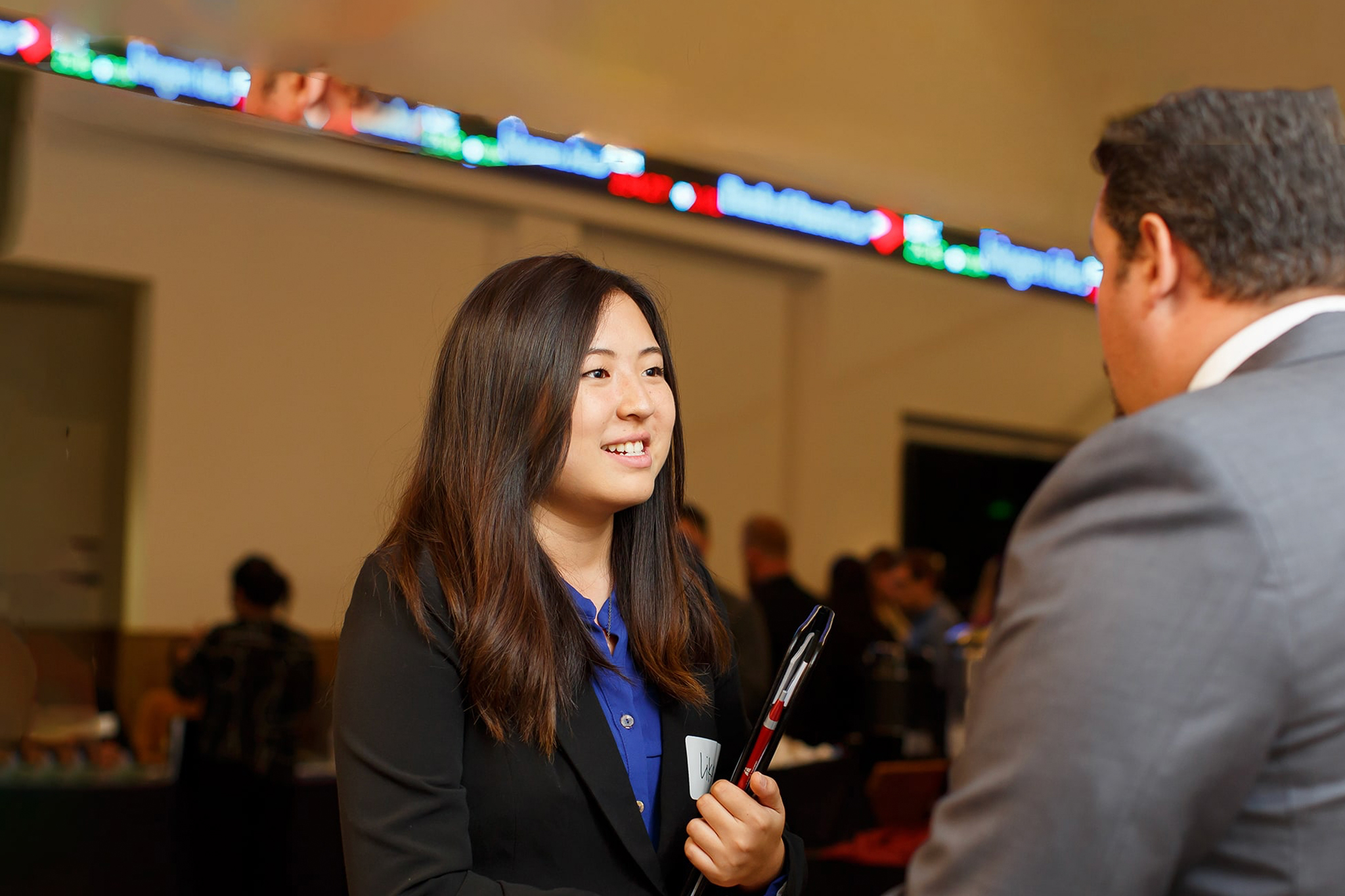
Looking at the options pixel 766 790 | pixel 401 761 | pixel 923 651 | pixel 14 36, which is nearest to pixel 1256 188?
pixel 766 790

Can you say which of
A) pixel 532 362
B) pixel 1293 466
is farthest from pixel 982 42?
pixel 1293 466

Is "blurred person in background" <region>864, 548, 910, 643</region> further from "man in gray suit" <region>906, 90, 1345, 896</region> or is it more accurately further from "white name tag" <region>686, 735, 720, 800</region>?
"man in gray suit" <region>906, 90, 1345, 896</region>

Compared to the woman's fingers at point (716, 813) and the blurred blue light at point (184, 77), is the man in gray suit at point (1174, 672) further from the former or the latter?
the blurred blue light at point (184, 77)

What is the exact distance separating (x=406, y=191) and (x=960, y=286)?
417 cm

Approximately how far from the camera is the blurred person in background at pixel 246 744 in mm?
4324

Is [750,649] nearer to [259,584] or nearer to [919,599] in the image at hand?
[259,584]

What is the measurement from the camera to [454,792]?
122 centimetres

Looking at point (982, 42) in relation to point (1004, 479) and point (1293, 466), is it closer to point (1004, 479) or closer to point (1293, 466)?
point (1004, 479)

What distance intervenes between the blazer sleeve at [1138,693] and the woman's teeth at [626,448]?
739 mm

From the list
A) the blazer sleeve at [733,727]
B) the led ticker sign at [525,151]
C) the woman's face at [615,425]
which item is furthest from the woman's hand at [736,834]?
the led ticker sign at [525,151]

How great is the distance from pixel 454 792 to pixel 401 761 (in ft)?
0.21

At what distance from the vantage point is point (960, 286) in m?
8.71

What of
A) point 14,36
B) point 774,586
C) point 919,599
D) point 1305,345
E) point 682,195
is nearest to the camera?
point 1305,345

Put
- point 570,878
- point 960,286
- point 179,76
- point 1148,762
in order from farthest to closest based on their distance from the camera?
point 960,286 → point 179,76 → point 570,878 → point 1148,762
